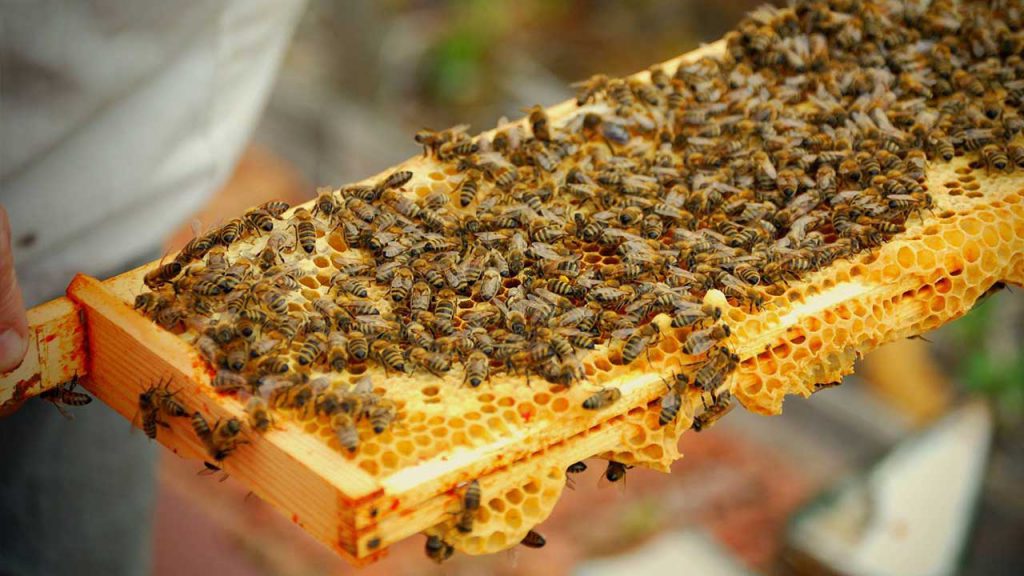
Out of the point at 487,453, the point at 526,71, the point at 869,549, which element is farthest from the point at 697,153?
the point at 526,71

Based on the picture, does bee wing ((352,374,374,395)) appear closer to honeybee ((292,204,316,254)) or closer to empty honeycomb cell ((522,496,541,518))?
empty honeycomb cell ((522,496,541,518))

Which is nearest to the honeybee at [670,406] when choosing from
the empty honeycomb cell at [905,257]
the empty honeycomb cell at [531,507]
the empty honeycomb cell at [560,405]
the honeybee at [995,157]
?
the empty honeycomb cell at [560,405]

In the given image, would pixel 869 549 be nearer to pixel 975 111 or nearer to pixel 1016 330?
pixel 1016 330

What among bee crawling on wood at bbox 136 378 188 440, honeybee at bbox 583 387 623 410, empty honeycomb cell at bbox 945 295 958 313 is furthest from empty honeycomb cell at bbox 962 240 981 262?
bee crawling on wood at bbox 136 378 188 440

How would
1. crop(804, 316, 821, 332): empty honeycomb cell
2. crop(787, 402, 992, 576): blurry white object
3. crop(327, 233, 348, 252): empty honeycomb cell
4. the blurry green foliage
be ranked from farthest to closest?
the blurry green foliage, crop(787, 402, 992, 576): blurry white object, crop(327, 233, 348, 252): empty honeycomb cell, crop(804, 316, 821, 332): empty honeycomb cell

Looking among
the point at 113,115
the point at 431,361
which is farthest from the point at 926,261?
the point at 113,115

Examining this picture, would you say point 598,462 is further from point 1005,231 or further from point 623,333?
point 623,333

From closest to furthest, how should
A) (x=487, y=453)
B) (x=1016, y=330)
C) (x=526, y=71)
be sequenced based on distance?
(x=487, y=453), (x=1016, y=330), (x=526, y=71)
